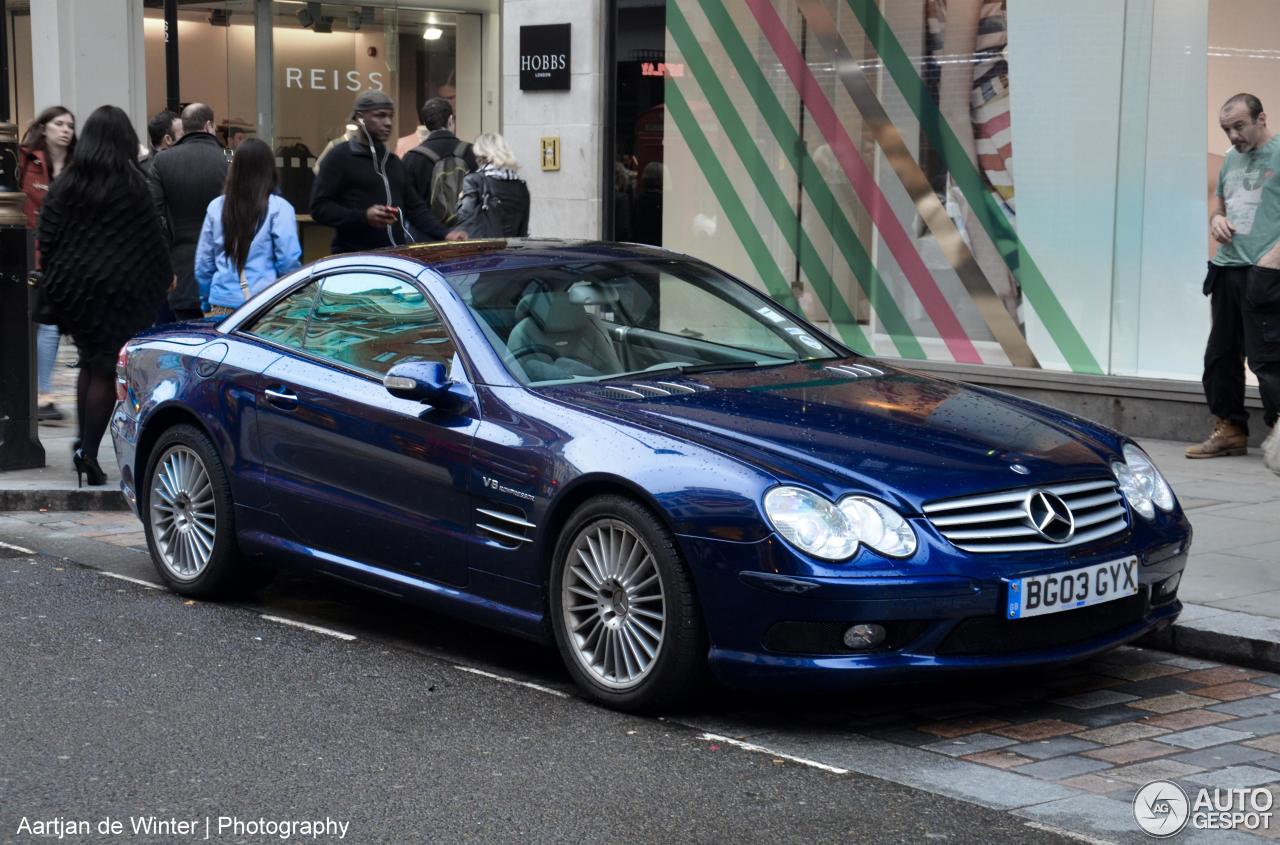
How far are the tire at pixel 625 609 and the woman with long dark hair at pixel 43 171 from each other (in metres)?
6.87

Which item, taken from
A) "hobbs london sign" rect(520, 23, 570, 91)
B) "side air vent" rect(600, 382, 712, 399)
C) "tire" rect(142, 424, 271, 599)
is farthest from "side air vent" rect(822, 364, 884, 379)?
"hobbs london sign" rect(520, 23, 570, 91)

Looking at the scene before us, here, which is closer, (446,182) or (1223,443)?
(1223,443)

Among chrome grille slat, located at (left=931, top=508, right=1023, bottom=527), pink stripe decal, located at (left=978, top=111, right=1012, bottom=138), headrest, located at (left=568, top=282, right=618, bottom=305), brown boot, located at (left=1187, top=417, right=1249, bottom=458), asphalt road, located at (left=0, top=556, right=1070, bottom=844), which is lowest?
asphalt road, located at (left=0, top=556, right=1070, bottom=844)

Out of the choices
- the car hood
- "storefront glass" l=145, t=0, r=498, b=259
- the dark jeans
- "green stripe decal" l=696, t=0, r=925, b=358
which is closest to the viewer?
the car hood

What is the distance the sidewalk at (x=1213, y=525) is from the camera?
642 centimetres

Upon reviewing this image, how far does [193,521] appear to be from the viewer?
738 cm

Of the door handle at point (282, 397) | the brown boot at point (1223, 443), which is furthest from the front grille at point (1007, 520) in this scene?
the brown boot at point (1223, 443)

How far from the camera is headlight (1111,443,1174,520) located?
5.88m

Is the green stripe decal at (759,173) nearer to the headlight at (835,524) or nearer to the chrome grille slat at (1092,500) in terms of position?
the chrome grille slat at (1092,500)

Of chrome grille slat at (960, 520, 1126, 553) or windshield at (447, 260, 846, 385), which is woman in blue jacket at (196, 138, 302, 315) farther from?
chrome grille slat at (960, 520, 1126, 553)

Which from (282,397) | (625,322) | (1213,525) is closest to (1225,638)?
(1213,525)

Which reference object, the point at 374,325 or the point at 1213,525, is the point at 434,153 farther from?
the point at 1213,525

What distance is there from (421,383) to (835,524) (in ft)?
5.38

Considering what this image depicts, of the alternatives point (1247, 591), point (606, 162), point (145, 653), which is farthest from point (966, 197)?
point (145, 653)
